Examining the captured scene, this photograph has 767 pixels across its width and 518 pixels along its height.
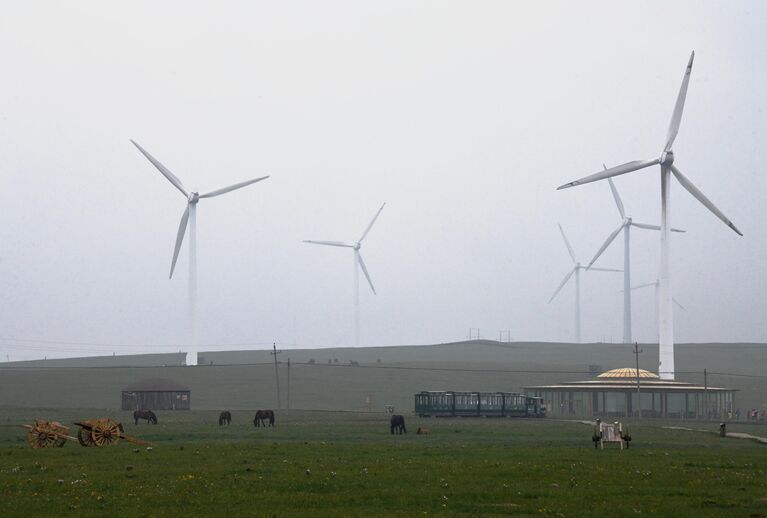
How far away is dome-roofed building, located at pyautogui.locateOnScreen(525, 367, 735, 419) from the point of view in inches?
5364

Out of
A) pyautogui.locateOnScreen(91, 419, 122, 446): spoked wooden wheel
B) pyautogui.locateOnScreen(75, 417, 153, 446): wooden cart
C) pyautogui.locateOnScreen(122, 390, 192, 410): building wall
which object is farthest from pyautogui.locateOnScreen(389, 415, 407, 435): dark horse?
pyautogui.locateOnScreen(122, 390, 192, 410): building wall

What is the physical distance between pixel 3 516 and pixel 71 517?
1.53 meters

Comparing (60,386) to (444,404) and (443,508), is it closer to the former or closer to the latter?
(444,404)

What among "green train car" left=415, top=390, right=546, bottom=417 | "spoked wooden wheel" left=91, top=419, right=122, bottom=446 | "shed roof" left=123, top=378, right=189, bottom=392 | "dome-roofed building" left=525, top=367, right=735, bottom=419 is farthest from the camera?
"shed roof" left=123, top=378, right=189, bottom=392

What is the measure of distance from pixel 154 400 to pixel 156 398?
15.5 inches

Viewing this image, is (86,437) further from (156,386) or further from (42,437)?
(156,386)

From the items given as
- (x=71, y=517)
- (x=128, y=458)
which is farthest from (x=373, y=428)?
(x=71, y=517)

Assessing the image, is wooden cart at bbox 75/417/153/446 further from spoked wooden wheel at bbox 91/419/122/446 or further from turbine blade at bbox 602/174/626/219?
turbine blade at bbox 602/174/626/219

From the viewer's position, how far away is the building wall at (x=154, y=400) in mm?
146375

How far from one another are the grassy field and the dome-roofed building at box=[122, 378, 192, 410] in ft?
315

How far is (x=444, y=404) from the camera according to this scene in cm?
11612

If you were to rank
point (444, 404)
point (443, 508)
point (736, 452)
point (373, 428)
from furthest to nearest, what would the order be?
point (444, 404)
point (373, 428)
point (736, 452)
point (443, 508)

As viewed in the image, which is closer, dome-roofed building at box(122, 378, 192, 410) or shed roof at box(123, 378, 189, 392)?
dome-roofed building at box(122, 378, 192, 410)

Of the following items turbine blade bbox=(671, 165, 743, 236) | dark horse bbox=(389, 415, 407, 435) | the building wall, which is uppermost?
turbine blade bbox=(671, 165, 743, 236)
